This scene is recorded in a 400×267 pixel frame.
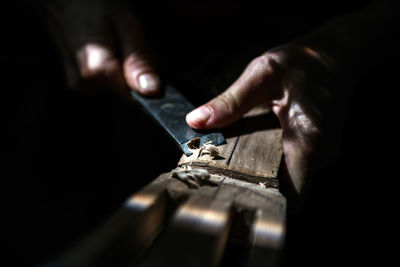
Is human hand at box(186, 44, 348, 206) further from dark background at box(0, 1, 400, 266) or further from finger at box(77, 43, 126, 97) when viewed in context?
finger at box(77, 43, 126, 97)

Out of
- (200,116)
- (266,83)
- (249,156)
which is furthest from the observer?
(266,83)

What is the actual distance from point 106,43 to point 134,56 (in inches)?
10.6

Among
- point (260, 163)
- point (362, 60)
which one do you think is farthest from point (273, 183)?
point (362, 60)

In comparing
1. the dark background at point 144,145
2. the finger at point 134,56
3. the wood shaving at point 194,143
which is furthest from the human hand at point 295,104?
the finger at point 134,56

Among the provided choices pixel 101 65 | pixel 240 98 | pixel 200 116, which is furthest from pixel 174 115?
pixel 101 65

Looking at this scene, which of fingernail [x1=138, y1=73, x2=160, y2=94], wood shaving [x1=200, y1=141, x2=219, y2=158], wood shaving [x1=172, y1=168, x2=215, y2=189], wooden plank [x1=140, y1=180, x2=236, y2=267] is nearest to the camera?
wooden plank [x1=140, y1=180, x2=236, y2=267]

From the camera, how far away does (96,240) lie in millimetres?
640

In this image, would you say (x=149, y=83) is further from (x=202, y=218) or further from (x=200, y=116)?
(x=202, y=218)

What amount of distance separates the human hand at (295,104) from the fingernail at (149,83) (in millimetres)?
506

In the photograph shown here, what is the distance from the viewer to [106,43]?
2.22 metres

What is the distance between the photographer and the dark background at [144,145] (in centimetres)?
231

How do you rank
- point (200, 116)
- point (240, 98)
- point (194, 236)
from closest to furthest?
point (194, 236) < point (200, 116) < point (240, 98)

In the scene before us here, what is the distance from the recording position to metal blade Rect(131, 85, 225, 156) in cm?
137

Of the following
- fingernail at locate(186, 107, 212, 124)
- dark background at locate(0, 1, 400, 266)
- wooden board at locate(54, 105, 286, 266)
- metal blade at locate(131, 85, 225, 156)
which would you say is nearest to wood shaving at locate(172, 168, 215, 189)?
wooden board at locate(54, 105, 286, 266)
